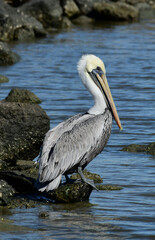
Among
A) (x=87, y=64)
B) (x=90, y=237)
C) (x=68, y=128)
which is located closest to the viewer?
(x=90, y=237)

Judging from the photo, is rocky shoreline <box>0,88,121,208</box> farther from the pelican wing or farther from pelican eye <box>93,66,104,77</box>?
pelican eye <box>93,66,104,77</box>

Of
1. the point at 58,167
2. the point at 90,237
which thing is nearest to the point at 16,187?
the point at 58,167

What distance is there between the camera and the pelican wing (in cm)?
633

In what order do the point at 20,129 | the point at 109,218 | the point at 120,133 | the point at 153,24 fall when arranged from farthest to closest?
the point at 153,24 < the point at 120,133 < the point at 20,129 < the point at 109,218

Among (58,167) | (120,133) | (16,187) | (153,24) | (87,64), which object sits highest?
(87,64)

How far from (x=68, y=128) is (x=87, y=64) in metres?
0.97

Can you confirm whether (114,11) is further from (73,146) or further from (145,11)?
(73,146)

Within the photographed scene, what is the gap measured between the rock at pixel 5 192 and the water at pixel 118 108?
0.51 ft

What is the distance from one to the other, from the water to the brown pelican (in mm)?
377

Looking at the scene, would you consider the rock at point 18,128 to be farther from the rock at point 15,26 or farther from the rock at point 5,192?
the rock at point 15,26

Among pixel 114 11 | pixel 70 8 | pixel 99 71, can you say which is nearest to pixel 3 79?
pixel 99 71

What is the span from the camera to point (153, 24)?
28422 mm

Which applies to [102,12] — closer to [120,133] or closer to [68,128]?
[120,133]

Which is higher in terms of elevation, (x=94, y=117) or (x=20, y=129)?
(x=94, y=117)
